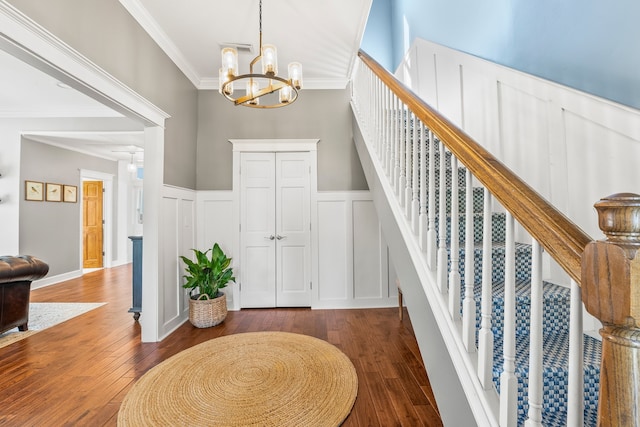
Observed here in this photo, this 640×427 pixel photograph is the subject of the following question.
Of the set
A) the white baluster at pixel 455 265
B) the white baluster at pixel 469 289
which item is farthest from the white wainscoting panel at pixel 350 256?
Answer: the white baluster at pixel 469 289

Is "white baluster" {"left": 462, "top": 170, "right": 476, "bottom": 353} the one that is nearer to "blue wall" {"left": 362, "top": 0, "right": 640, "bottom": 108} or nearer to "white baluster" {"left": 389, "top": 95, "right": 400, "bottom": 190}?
"white baluster" {"left": 389, "top": 95, "right": 400, "bottom": 190}

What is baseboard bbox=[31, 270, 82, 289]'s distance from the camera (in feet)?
15.2

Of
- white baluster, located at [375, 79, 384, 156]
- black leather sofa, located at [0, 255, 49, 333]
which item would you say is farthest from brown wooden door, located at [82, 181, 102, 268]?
white baluster, located at [375, 79, 384, 156]

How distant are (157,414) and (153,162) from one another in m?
2.08

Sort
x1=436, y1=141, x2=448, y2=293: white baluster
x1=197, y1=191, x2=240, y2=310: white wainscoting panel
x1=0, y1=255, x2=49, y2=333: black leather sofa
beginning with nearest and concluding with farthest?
x1=436, y1=141, x2=448, y2=293: white baluster → x1=0, y1=255, x2=49, y2=333: black leather sofa → x1=197, y1=191, x2=240, y2=310: white wainscoting panel

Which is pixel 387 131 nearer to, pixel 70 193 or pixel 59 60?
pixel 59 60

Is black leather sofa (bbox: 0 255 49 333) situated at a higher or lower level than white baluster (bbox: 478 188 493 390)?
lower

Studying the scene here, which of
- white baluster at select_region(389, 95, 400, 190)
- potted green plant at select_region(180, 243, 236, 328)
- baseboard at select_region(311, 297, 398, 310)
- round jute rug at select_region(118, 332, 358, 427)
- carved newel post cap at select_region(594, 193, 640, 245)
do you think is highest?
white baluster at select_region(389, 95, 400, 190)

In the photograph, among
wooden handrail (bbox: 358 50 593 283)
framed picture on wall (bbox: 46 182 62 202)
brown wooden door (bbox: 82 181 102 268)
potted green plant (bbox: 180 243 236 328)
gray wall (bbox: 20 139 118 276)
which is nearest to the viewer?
wooden handrail (bbox: 358 50 593 283)

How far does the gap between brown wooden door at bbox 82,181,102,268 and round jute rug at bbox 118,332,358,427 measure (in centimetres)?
549

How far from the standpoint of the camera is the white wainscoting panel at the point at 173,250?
113 inches

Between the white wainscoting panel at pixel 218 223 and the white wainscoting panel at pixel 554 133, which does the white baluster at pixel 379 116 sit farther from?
the white wainscoting panel at pixel 218 223

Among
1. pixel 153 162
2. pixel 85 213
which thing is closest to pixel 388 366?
pixel 153 162

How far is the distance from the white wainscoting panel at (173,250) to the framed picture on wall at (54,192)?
345 cm
